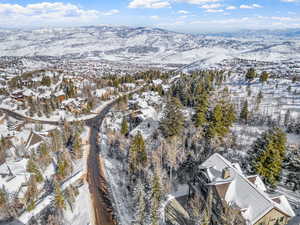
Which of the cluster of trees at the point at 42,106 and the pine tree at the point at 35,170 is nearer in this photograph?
the pine tree at the point at 35,170

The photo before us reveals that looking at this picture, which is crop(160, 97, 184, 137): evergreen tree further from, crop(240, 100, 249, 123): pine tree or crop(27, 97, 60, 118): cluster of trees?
crop(27, 97, 60, 118): cluster of trees

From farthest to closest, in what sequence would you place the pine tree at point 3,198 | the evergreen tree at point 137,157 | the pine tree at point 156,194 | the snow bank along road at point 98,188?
the evergreen tree at point 137,157 → the pine tree at point 3,198 → the snow bank along road at point 98,188 → the pine tree at point 156,194

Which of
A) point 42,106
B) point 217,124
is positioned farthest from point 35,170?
point 42,106

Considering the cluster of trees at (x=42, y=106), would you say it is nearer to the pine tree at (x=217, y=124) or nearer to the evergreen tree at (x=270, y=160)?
the pine tree at (x=217, y=124)

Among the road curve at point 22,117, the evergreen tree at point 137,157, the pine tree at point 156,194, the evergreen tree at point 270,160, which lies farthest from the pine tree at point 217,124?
the road curve at point 22,117

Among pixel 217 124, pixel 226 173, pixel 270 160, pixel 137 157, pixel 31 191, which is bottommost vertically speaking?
pixel 31 191

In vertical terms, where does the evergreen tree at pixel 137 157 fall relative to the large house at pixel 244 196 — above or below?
below

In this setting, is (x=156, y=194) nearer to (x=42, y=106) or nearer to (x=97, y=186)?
(x=97, y=186)

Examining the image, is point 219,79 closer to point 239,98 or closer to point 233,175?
point 239,98
